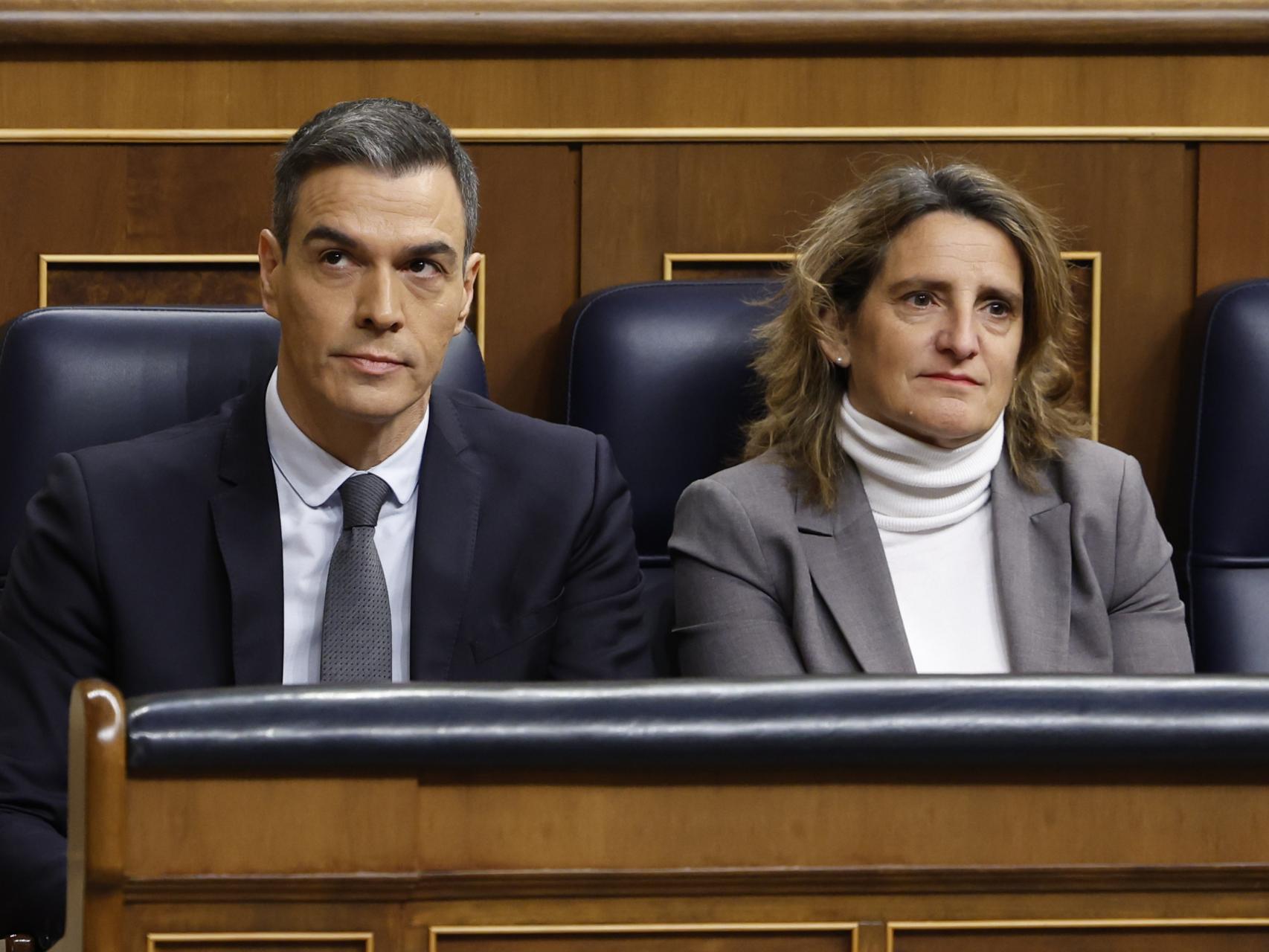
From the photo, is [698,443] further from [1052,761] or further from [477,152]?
[1052,761]

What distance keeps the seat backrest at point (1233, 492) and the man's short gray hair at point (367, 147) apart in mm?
751

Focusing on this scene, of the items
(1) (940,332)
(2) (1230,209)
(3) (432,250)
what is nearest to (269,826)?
(3) (432,250)

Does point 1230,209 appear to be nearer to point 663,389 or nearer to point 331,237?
point 663,389

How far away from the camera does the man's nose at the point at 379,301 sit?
1133 millimetres

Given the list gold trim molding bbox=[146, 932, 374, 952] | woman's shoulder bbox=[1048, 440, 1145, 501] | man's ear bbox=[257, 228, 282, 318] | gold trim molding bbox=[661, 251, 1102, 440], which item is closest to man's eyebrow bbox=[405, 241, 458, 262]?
man's ear bbox=[257, 228, 282, 318]

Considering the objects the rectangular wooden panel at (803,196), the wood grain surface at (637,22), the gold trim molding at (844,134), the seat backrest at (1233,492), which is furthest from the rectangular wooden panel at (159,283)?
the seat backrest at (1233,492)

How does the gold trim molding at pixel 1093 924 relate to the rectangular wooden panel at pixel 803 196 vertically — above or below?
below

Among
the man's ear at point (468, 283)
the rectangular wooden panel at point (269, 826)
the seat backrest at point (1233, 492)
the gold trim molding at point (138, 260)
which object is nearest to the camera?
the rectangular wooden panel at point (269, 826)

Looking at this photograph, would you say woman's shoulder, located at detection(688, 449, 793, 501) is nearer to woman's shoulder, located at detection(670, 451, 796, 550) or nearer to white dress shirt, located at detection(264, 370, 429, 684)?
woman's shoulder, located at detection(670, 451, 796, 550)

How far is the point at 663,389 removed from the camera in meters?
1.39

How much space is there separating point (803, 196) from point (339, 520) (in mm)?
707

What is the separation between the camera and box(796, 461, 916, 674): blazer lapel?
127 cm

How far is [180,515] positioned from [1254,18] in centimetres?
125

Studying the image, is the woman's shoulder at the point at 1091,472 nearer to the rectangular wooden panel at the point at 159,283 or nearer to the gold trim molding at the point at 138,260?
the gold trim molding at the point at 138,260
